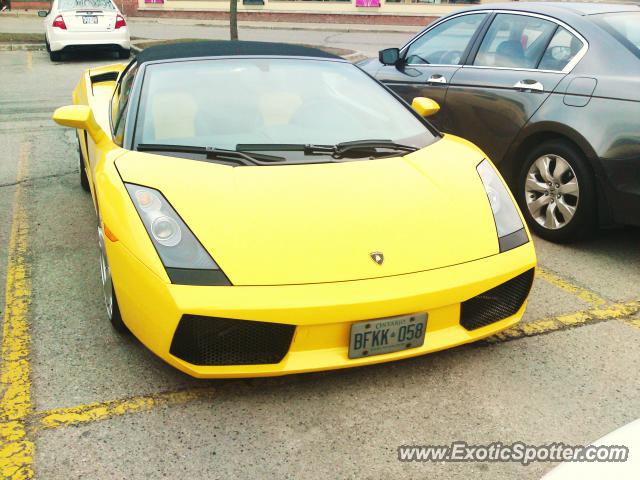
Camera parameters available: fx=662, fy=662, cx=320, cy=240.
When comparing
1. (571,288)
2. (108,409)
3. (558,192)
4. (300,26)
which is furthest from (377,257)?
(300,26)

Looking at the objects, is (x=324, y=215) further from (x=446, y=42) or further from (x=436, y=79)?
(x=446, y=42)

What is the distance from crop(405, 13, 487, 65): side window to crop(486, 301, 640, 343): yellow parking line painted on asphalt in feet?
8.18

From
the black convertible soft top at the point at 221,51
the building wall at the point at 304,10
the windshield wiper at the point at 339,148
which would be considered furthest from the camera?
the building wall at the point at 304,10

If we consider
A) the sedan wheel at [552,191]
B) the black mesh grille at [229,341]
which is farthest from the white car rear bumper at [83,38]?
the black mesh grille at [229,341]

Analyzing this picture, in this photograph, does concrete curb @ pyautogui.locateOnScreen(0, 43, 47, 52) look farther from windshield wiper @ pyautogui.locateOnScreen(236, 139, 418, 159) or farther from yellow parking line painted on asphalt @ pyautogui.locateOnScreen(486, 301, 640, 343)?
yellow parking line painted on asphalt @ pyautogui.locateOnScreen(486, 301, 640, 343)

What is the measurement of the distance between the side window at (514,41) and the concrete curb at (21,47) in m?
14.4

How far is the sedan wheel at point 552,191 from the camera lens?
423cm

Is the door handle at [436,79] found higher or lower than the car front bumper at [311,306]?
higher

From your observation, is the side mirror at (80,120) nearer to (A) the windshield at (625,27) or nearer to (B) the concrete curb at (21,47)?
(A) the windshield at (625,27)

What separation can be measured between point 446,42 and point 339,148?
2724mm

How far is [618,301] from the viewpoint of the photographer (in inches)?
144

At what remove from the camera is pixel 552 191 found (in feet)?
14.3

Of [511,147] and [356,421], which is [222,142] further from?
[511,147]

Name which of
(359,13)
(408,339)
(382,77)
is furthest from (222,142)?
(359,13)
